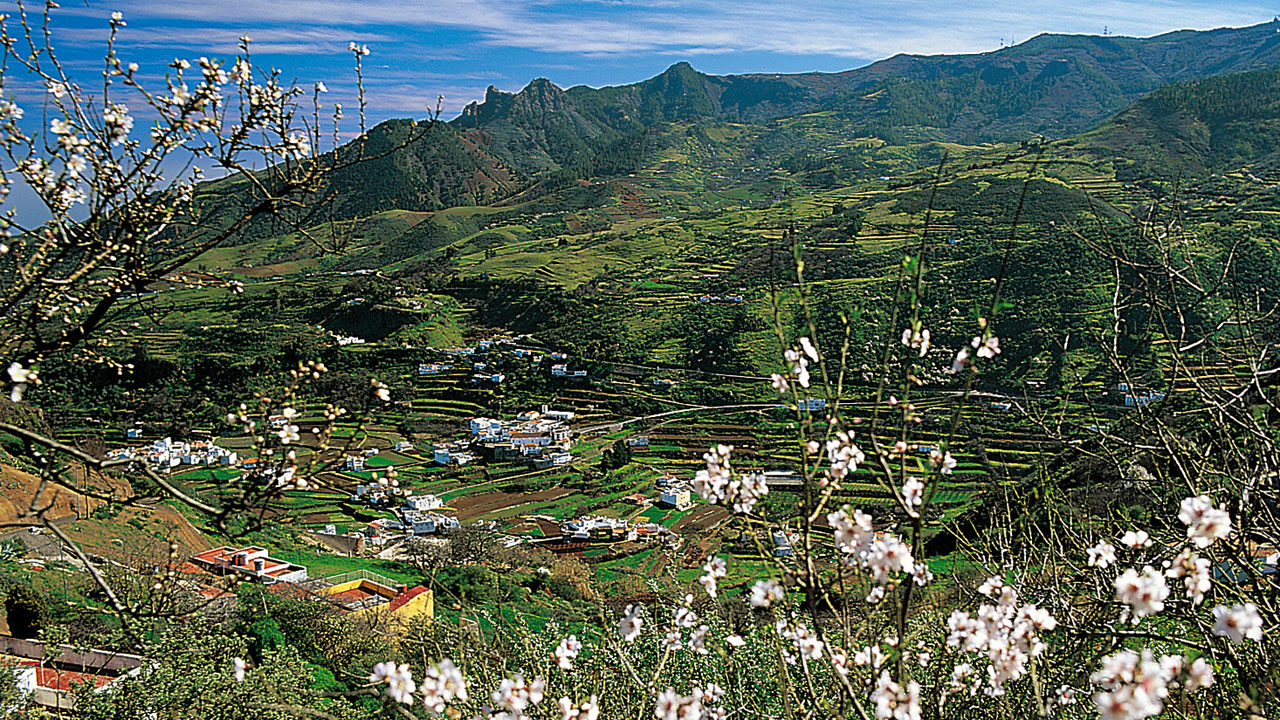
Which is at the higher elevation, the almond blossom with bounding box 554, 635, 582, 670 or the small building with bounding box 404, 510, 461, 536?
the almond blossom with bounding box 554, 635, 582, 670

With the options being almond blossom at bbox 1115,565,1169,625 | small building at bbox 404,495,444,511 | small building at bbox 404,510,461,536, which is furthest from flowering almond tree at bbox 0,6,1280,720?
small building at bbox 404,495,444,511

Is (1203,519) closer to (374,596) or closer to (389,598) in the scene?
(389,598)

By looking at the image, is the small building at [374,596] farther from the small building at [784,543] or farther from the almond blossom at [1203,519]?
the almond blossom at [1203,519]

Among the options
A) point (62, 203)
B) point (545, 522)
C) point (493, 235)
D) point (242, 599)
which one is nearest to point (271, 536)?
point (545, 522)

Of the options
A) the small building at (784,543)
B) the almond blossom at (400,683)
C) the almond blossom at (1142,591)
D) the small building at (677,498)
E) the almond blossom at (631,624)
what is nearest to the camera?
the almond blossom at (1142,591)

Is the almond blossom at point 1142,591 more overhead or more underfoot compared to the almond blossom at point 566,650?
more overhead

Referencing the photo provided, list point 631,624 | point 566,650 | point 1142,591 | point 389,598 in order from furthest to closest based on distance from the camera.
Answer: point 389,598 < point 566,650 < point 631,624 < point 1142,591

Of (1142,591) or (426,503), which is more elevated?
(1142,591)

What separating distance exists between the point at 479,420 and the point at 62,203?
47.4 metres

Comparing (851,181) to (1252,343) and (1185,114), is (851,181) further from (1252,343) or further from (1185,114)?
(1252,343)

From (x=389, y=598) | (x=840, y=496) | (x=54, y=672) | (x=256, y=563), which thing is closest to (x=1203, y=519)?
(x=840, y=496)

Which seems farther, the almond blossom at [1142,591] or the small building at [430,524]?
the small building at [430,524]

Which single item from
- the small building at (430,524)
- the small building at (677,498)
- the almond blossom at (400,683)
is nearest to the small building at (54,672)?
the almond blossom at (400,683)

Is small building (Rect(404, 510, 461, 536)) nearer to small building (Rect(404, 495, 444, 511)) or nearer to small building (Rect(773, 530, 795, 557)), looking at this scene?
small building (Rect(404, 495, 444, 511))
